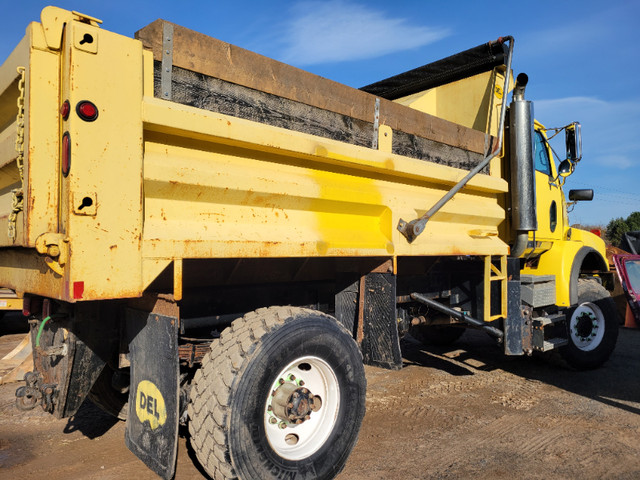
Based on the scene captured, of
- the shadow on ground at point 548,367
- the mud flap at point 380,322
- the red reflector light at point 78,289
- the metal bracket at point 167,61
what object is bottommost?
the shadow on ground at point 548,367

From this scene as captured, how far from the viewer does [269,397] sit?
8.52ft

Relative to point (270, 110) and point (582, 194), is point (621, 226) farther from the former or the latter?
point (270, 110)

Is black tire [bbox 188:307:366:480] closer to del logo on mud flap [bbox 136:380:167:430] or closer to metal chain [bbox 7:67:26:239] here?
del logo on mud flap [bbox 136:380:167:430]

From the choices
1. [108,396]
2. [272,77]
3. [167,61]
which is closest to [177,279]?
[167,61]

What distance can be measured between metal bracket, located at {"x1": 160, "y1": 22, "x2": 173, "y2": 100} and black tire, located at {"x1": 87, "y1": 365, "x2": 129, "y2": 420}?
76.8 inches

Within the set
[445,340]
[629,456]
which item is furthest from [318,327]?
[445,340]

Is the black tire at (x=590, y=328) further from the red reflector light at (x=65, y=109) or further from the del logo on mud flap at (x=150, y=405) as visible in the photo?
the red reflector light at (x=65, y=109)

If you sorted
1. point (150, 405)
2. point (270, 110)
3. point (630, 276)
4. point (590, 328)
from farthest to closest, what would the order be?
1. point (590, 328)
2. point (630, 276)
3. point (270, 110)
4. point (150, 405)

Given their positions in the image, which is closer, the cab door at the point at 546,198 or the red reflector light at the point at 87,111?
the red reflector light at the point at 87,111

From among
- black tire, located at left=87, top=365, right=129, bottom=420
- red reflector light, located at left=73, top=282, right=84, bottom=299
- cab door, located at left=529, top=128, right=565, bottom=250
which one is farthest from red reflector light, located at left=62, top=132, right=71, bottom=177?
cab door, located at left=529, top=128, right=565, bottom=250

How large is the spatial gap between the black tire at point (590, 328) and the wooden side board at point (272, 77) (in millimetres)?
3214

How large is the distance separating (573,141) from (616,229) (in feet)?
61.8

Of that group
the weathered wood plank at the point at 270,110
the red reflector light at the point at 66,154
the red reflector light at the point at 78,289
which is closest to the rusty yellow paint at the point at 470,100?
the weathered wood plank at the point at 270,110

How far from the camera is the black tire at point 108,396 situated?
3332 millimetres
